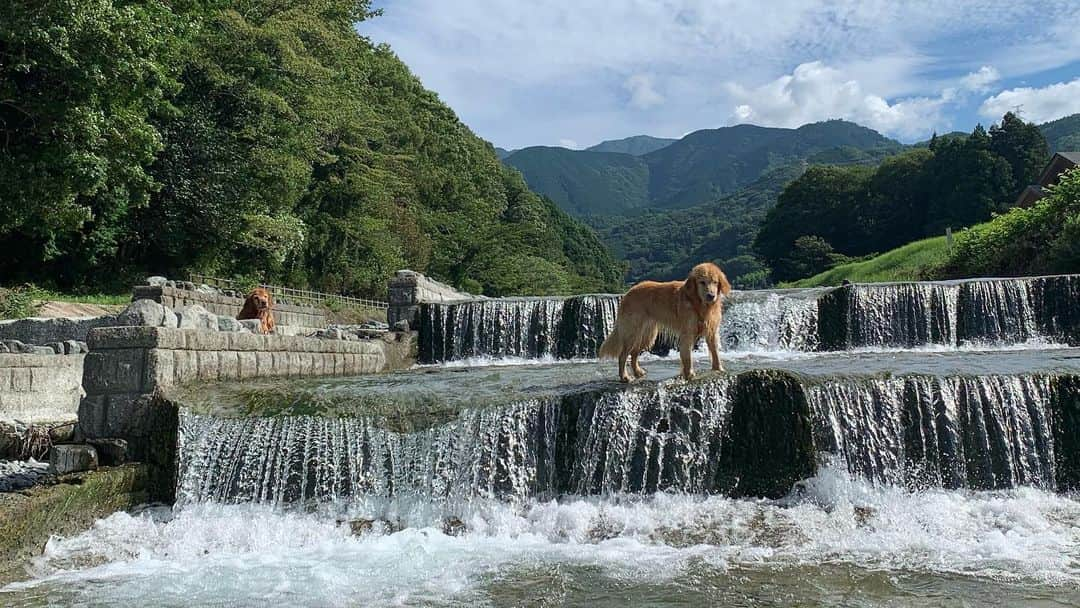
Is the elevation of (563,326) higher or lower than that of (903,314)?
lower

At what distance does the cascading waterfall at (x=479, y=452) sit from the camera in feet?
23.9

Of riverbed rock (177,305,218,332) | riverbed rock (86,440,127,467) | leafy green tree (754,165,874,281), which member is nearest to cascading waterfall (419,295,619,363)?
riverbed rock (177,305,218,332)

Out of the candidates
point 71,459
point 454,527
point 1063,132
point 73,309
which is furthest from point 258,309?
point 1063,132

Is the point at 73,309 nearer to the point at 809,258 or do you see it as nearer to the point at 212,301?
the point at 212,301

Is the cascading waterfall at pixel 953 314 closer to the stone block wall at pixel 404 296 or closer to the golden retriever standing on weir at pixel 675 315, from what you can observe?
the golden retriever standing on weir at pixel 675 315

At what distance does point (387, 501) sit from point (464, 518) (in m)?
0.79

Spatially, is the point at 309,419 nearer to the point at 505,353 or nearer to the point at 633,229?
the point at 505,353

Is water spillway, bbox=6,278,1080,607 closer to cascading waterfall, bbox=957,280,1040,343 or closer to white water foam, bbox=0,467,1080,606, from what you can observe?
white water foam, bbox=0,467,1080,606

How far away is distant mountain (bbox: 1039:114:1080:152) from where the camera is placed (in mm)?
102588

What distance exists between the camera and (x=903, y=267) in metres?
34.8

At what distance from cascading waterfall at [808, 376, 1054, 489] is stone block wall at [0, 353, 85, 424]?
28.0ft

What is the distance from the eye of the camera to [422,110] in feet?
159

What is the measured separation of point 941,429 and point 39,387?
9.88m

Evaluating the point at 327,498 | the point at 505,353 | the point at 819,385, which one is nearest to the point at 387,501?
the point at 327,498
